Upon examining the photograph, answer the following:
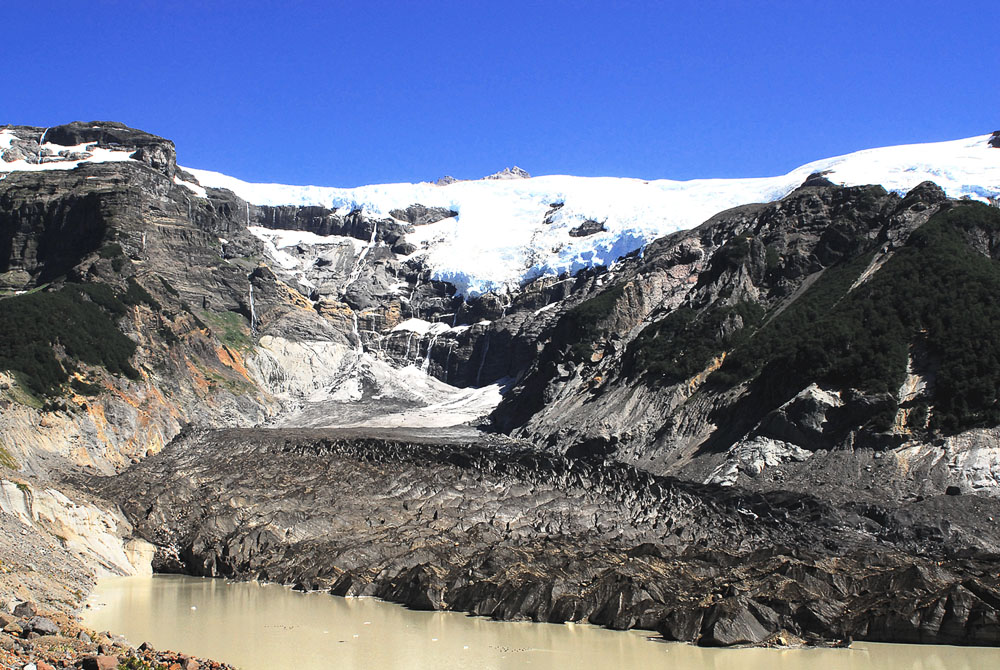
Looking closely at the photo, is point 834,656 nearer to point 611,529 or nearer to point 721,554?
point 721,554

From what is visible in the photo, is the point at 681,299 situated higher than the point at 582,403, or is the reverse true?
the point at 681,299

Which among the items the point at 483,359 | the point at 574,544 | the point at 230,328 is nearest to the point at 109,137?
the point at 230,328

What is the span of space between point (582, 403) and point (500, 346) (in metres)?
57.9

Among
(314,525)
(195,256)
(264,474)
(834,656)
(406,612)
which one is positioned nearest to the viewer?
(834,656)

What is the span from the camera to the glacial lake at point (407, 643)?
26.1 m

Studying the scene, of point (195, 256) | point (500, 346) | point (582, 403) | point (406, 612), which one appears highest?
point (195, 256)

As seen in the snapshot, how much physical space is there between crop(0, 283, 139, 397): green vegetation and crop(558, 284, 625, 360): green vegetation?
49.3 metres

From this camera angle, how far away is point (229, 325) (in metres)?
140

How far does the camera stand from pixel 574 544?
45.3 meters

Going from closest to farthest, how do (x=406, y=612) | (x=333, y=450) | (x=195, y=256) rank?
(x=406, y=612) → (x=333, y=450) → (x=195, y=256)

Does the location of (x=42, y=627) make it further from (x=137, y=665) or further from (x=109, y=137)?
(x=109, y=137)

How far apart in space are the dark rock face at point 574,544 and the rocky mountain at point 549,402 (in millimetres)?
179

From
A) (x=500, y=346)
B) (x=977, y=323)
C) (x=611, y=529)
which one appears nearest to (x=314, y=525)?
(x=611, y=529)

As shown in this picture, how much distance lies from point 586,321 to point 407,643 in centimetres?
9178
